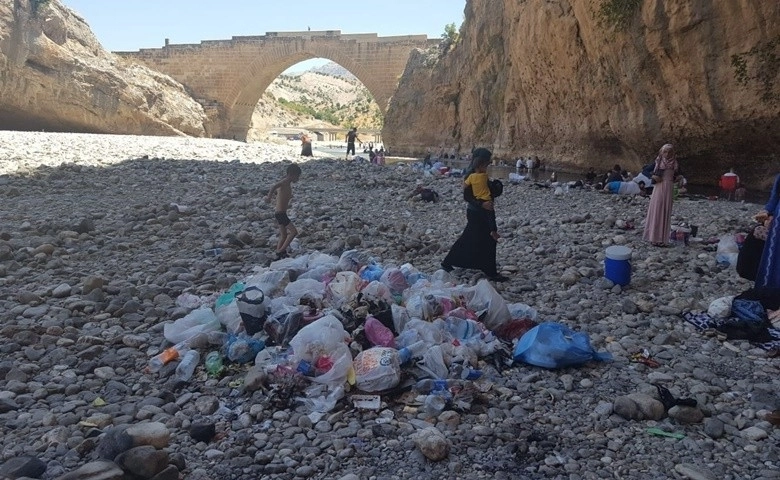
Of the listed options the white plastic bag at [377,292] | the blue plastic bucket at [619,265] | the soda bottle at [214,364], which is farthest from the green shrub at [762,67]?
the soda bottle at [214,364]

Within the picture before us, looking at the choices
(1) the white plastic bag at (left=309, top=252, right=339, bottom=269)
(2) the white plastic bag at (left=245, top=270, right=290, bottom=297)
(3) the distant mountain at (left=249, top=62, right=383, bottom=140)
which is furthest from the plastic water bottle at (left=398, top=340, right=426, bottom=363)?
(3) the distant mountain at (left=249, top=62, right=383, bottom=140)

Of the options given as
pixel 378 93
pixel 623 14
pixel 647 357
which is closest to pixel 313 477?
pixel 647 357

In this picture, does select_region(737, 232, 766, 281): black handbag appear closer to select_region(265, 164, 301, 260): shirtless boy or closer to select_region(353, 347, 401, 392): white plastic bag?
select_region(353, 347, 401, 392): white plastic bag

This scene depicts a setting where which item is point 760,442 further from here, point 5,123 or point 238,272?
point 5,123

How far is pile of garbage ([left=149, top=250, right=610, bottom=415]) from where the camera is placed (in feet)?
10.5

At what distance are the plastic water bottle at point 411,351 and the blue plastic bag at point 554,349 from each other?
0.63 metres

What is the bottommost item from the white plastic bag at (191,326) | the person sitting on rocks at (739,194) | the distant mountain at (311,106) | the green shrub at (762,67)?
the white plastic bag at (191,326)

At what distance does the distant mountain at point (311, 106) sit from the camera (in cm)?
5343

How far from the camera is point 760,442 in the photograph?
2697 mm

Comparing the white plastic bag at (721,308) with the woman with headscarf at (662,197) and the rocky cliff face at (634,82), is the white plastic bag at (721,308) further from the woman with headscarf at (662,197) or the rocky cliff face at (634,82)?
the rocky cliff face at (634,82)

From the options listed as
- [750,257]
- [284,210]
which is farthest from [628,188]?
[284,210]

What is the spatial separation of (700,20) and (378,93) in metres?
27.1

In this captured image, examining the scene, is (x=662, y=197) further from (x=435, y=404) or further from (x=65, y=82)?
(x=65, y=82)

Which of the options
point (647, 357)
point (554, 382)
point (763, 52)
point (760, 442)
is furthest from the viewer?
point (763, 52)
